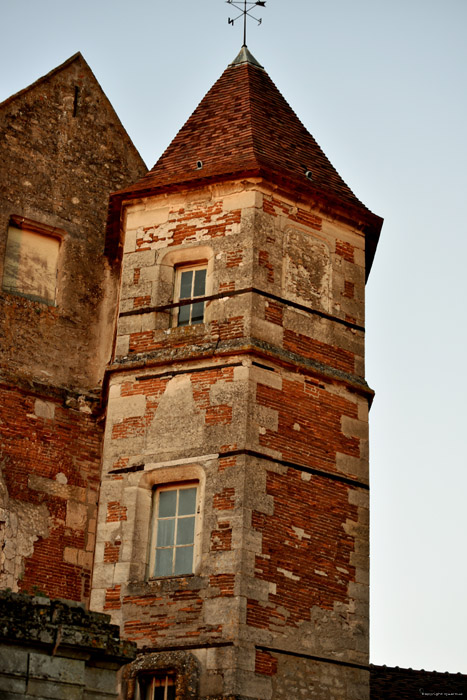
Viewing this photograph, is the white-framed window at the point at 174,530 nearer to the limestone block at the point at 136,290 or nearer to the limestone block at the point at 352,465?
the limestone block at the point at 352,465

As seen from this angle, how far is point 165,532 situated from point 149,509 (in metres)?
0.40

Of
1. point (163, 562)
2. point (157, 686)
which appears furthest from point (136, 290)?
point (157, 686)

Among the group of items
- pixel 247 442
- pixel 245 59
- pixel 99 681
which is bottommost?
pixel 99 681

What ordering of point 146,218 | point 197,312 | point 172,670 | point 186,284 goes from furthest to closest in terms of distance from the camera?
point 146,218, point 186,284, point 197,312, point 172,670

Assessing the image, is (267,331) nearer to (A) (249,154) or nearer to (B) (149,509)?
(B) (149,509)

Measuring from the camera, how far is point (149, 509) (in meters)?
18.0

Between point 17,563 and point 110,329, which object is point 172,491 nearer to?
point 17,563

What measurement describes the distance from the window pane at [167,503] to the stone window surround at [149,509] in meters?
0.13

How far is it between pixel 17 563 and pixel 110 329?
4.39 metres

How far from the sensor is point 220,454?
17.8m

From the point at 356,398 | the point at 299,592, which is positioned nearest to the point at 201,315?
the point at 356,398

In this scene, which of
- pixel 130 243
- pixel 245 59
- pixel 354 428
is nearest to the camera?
pixel 354 428

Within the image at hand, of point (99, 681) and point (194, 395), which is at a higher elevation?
point (194, 395)

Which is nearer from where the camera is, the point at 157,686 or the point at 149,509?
the point at 157,686
